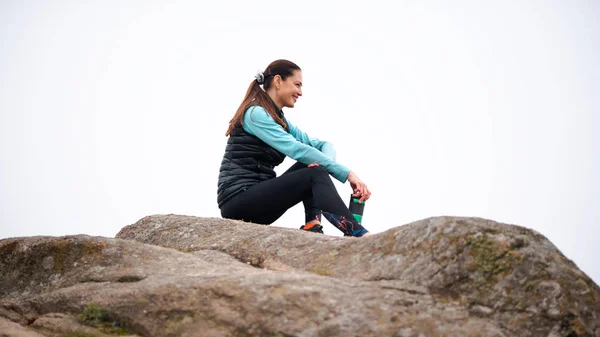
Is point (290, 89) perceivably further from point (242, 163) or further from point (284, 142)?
point (242, 163)

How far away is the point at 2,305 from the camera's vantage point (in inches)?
258

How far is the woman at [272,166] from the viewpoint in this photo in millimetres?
7938

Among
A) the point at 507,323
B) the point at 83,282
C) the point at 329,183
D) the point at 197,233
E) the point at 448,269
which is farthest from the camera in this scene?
the point at 197,233

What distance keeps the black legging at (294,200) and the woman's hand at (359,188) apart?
0.28 m

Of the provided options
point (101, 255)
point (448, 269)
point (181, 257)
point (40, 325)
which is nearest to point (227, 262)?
point (181, 257)

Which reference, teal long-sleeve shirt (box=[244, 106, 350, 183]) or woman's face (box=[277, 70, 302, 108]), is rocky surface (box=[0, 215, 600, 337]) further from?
woman's face (box=[277, 70, 302, 108])

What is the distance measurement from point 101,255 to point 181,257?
868mm

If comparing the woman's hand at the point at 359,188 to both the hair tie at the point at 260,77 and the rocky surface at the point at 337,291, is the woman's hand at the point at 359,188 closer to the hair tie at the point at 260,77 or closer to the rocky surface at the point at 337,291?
the rocky surface at the point at 337,291

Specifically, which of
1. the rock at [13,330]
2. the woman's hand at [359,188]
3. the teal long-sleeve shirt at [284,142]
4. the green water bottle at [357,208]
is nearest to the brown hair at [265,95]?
the teal long-sleeve shirt at [284,142]

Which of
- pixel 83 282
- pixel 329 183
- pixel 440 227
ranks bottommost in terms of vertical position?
pixel 83 282

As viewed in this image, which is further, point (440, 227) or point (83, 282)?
point (83, 282)

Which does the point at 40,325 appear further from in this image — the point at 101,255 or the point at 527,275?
the point at 527,275

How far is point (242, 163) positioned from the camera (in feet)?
28.2

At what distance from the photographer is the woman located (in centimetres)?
794
